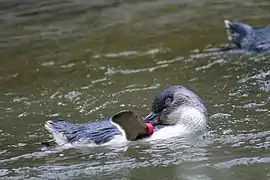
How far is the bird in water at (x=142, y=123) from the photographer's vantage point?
489 centimetres

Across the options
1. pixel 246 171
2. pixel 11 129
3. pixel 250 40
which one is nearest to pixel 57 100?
pixel 11 129

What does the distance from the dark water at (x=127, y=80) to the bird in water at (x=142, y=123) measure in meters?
0.10

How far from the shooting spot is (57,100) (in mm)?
6832

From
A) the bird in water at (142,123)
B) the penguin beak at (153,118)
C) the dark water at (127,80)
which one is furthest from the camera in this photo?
the penguin beak at (153,118)

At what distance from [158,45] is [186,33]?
0.68 m

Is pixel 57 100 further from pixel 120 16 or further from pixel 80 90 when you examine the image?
pixel 120 16

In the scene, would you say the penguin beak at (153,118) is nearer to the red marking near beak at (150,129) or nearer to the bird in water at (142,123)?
the bird in water at (142,123)

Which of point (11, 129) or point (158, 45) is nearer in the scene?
point (11, 129)

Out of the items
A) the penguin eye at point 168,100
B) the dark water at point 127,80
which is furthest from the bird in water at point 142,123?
the dark water at point 127,80

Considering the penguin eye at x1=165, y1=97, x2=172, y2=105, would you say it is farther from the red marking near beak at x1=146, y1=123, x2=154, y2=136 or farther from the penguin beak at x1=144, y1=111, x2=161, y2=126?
the red marking near beak at x1=146, y1=123, x2=154, y2=136

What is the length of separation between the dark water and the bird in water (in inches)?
4.1

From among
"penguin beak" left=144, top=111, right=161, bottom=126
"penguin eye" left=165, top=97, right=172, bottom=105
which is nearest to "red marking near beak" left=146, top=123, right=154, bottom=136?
"penguin beak" left=144, top=111, right=161, bottom=126

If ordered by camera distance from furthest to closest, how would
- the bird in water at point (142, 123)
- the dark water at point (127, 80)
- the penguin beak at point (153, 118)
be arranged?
the penguin beak at point (153, 118) < the bird in water at point (142, 123) < the dark water at point (127, 80)

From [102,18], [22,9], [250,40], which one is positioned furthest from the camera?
[22,9]
